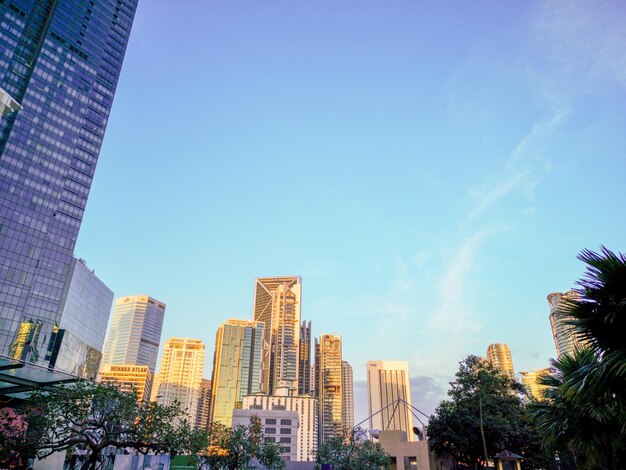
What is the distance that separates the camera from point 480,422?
119 feet

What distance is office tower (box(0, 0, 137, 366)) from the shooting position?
9325cm

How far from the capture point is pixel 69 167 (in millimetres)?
111062

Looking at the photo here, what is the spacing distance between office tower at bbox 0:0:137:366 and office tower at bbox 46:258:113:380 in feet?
16.1

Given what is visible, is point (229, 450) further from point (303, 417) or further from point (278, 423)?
point (303, 417)

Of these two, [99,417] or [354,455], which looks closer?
[99,417]

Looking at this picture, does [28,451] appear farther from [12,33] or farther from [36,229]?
[12,33]

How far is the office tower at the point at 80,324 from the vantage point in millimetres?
104762

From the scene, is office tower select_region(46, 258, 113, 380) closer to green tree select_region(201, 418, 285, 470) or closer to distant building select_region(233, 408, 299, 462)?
distant building select_region(233, 408, 299, 462)

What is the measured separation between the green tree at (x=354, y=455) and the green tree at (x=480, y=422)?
20.4 feet

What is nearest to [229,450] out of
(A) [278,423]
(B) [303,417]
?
(A) [278,423]

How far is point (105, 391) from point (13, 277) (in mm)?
92638

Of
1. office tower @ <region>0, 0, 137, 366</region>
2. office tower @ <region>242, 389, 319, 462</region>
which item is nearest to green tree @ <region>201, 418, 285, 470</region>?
office tower @ <region>0, 0, 137, 366</region>

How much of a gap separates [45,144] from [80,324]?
4910cm

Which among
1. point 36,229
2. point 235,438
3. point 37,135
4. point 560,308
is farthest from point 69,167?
point 560,308
